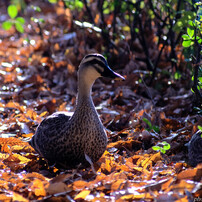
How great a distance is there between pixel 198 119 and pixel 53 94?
2.83 meters

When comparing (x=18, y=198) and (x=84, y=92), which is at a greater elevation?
(x=84, y=92)

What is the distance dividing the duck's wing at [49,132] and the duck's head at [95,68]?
1.75ft

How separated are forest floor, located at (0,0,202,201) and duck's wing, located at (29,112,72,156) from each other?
187mm

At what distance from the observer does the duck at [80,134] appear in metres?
4.06

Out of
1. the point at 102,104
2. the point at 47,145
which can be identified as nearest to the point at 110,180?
the point at 47,145

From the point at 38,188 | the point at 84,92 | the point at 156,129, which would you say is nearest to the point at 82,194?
the point at 38,188

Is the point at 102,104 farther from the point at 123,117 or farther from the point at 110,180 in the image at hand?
the point at 110,180

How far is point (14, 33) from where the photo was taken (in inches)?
439

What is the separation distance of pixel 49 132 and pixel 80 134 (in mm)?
401

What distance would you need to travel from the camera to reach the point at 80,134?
4059 millimetres

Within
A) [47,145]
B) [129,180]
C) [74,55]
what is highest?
[74,55]

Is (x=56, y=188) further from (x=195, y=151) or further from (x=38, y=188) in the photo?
(x=195, y=151)

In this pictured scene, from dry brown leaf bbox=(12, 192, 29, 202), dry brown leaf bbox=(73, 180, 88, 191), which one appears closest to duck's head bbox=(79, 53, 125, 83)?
dry brown leaf bbox=(73, 180, 88, 191)

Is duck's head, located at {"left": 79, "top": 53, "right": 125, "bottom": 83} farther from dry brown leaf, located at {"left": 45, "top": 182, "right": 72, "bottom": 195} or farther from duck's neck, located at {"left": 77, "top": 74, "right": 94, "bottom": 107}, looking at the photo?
dry brown leaf, located at {"left": 45, "top": 182, "right": 72, "bottom": 195}
